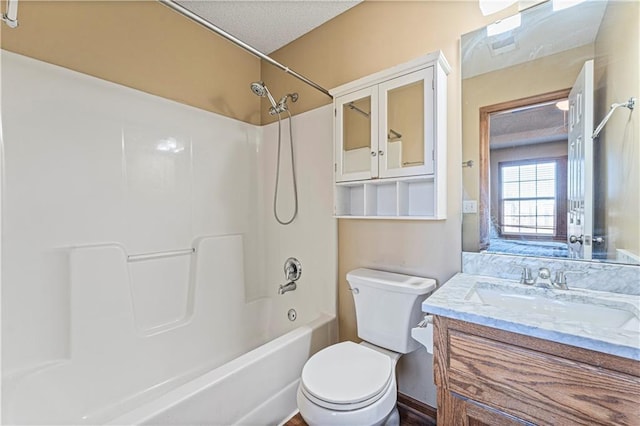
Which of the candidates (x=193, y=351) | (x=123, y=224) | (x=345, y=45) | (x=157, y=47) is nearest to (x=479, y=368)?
(x=193, y=351)

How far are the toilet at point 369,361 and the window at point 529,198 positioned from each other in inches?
18.5

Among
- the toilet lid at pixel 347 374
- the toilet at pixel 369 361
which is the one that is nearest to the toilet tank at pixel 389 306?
the toilet at pixel 369 361

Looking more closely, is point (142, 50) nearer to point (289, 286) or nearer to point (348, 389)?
point (289, 286)

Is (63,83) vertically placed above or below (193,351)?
above

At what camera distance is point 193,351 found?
1731 millimetres

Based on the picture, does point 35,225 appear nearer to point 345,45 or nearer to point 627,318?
point 345,45

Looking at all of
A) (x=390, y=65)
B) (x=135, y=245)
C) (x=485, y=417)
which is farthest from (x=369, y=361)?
(x=390, y=65)

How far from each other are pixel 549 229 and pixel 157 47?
229 centimetres

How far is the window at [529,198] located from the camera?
1178 millimetres

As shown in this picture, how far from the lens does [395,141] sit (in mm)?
1455

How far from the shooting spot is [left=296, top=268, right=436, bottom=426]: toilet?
105cm

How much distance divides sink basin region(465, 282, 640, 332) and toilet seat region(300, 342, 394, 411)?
1.61 ft

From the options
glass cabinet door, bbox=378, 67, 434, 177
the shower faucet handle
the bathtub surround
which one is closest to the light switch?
glass cabinet door, bbox=378, 67, 434, 177

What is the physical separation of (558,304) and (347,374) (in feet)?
2.75
